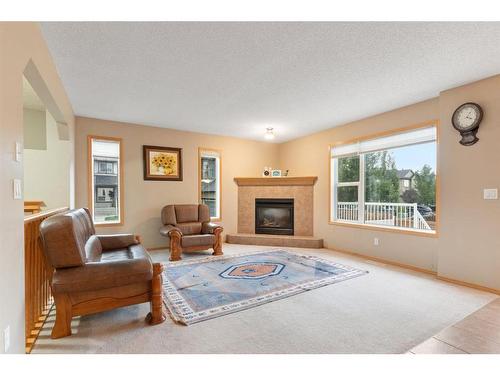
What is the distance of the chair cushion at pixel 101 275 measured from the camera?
203 centimetres

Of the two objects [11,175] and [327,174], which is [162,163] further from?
[11,175]

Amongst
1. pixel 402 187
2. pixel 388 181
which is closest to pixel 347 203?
pixel 388 181

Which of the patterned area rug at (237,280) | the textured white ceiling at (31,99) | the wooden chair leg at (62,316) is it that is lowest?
the patterned area rug at (237,280)

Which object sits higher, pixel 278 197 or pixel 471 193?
pixel 471 193

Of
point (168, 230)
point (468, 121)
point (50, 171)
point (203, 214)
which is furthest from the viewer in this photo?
point (203, 214)

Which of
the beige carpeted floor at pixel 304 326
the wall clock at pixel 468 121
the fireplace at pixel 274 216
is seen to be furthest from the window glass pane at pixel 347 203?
the beige carpeted floor at pixel 304 326

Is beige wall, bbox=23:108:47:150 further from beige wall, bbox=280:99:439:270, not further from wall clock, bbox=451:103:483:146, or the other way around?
wall clock, bbox=451:103:483:146

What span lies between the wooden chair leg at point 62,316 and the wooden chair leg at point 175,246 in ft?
7.25

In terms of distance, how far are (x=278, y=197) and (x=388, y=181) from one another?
7.92ft

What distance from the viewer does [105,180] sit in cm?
477

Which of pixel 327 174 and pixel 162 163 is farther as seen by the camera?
pixel 327 174

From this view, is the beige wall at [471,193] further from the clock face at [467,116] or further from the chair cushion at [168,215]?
the chair cushion at [168,215]
